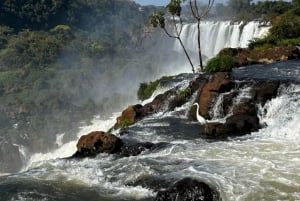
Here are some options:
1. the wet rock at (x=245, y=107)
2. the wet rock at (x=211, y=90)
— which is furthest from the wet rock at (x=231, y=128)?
the wet rock at (x=211, y=90)

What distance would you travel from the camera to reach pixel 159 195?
11.4m

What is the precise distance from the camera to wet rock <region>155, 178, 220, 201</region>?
11.1 meters

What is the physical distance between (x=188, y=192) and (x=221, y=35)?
153 ft

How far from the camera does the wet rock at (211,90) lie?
21641 millimetres

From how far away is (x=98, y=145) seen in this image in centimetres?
1686

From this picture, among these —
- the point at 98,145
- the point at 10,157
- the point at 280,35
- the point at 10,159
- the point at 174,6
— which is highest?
the point at 174,6

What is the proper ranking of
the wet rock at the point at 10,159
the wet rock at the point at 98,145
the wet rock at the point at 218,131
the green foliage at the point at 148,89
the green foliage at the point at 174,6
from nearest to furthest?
the wet rock at the point at 98,145, the wet rock at the point at 218,131, the green foliage at the point at 174,6, the green foliage at the point at 148,89, the wet rock at the point at 10,159

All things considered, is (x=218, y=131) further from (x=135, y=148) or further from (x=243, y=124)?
(x=135, y=148)

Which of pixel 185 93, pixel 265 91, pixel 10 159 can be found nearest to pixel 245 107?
pixel 265 91

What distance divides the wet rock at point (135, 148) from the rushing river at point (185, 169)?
1.17ft

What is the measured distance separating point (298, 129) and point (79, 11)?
323 feet

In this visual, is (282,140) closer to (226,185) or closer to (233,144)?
(233,144)

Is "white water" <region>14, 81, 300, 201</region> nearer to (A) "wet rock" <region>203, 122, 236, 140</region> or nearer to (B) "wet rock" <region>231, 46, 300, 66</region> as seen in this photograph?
(A) "wet rock" <region>203, 122, 236, 140</region>

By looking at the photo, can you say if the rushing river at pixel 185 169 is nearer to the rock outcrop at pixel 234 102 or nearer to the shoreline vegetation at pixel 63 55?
the rock outcrop at pixel 234 102
